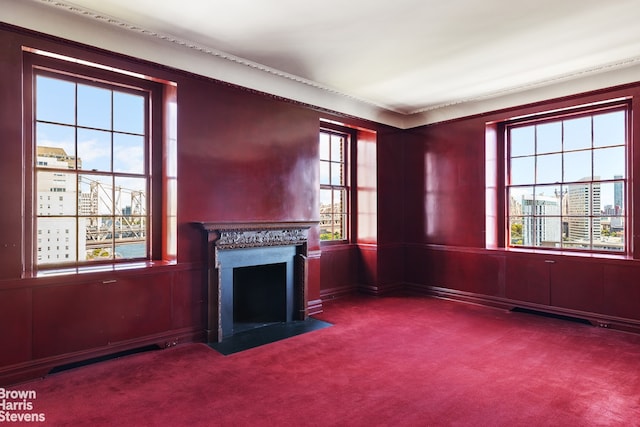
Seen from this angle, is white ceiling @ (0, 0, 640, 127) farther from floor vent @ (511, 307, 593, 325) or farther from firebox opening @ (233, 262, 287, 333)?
floor vent @ (511, 307, 593, 325)

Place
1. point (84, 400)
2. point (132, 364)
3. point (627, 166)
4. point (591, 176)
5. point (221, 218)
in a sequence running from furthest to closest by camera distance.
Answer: point (591, 176) → point (627, 166) → point (221, 218) → point (132, 364) → point (84, 400)

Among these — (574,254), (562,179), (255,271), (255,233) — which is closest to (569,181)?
(562,179)

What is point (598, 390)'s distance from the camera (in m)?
2.72

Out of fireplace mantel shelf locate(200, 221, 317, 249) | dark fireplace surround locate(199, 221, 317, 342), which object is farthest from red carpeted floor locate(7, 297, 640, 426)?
fireplace mantel shelf locate(200, 221, 317, 249)

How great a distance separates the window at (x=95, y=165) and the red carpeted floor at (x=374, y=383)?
1058 millimetres

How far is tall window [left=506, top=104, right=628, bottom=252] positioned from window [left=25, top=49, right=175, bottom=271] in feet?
14.6

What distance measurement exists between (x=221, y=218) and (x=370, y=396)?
7.51 feet

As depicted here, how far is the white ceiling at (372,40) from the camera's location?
2.98 metres

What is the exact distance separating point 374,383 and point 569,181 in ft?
12.1

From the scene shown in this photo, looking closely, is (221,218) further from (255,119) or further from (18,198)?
(18,198)

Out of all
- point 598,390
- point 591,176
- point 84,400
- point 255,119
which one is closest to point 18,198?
point 84,400

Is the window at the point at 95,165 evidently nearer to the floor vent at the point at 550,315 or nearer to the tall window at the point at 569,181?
the floor vent at the point at 550,315

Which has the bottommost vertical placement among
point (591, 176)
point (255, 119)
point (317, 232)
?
point (317, 232)

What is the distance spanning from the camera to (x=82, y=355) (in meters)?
3.12
